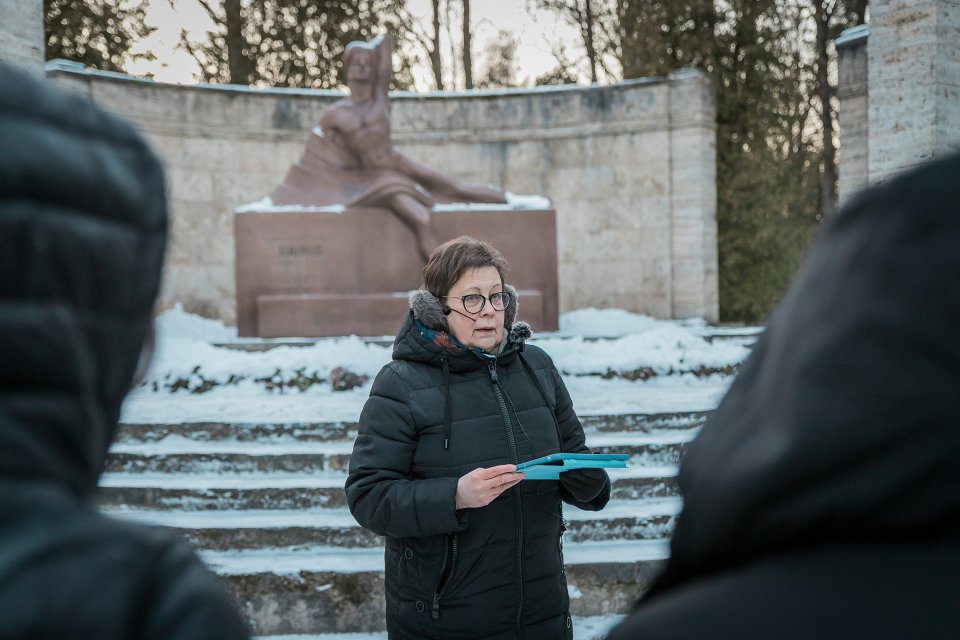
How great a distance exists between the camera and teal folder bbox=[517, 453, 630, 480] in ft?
6.57

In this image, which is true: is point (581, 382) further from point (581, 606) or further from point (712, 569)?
point (712, 569)

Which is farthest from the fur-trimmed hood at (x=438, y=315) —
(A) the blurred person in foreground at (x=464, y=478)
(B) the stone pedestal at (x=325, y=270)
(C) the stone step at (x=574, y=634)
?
(B) the stone pedestal at (x=325, y=270)

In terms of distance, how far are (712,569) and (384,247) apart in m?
9.55

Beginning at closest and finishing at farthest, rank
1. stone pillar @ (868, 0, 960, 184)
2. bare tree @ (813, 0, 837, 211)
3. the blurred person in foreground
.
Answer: the blurred person in foreground
stone pillar @ (868, 0, 960, 184)
bare tree @ (813, 0, 837, 211)

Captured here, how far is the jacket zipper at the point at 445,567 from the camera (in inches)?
89.8

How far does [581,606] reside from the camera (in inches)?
171

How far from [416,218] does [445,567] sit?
313 inches

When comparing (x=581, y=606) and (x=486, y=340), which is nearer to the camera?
(x=486, y=340)

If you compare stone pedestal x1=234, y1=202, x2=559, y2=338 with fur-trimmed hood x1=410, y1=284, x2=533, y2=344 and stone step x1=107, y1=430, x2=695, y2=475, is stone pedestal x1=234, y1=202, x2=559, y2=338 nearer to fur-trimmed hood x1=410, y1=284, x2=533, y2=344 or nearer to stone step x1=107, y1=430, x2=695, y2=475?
stone step x1=107, y1=430, x2=695, y2=475

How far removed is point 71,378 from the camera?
A: 0.65m

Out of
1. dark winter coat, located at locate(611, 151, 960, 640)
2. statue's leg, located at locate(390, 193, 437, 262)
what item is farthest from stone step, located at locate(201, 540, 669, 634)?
statue's leg, located at locate(390, 193, 437, 262)

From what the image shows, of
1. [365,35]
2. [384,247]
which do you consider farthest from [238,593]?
[365,35]

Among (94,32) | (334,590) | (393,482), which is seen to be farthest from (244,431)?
(94,32)

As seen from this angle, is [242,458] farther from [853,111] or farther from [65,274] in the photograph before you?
[853,111]
